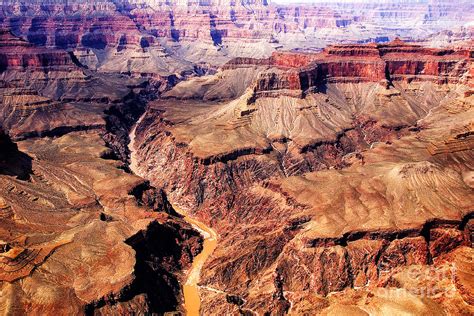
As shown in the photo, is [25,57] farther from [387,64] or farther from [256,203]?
[256,203]

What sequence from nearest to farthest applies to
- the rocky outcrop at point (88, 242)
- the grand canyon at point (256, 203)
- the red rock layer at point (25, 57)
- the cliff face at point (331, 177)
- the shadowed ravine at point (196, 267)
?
the rocky outcrop at point (88, 242)
the grand canyon at point (256, 203)
the cliff face at point (331, 177)
the shadowed ravine at point (196, 267)
the red rock layer at point (25, 57)

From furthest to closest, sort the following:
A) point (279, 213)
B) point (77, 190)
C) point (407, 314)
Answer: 1. point (77, 190)
2. point (279, 213)
3. point (407, 314)

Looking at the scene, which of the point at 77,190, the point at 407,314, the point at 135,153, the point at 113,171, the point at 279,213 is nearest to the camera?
the point at 407,314

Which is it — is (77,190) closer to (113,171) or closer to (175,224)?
(113,171)

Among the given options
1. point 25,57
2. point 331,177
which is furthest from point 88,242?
point 25,57

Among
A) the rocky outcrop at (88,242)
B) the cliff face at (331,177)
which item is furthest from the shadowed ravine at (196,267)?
the cliff face at (331,177)

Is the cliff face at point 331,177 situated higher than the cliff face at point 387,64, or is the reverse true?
the cliff face at point 387,64

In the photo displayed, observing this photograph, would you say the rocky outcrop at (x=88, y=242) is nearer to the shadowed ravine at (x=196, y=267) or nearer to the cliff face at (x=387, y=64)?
the shadowed ravine at (x=196, y=267)

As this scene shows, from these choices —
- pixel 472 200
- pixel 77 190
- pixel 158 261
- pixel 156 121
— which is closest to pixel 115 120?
pixel 156 121
